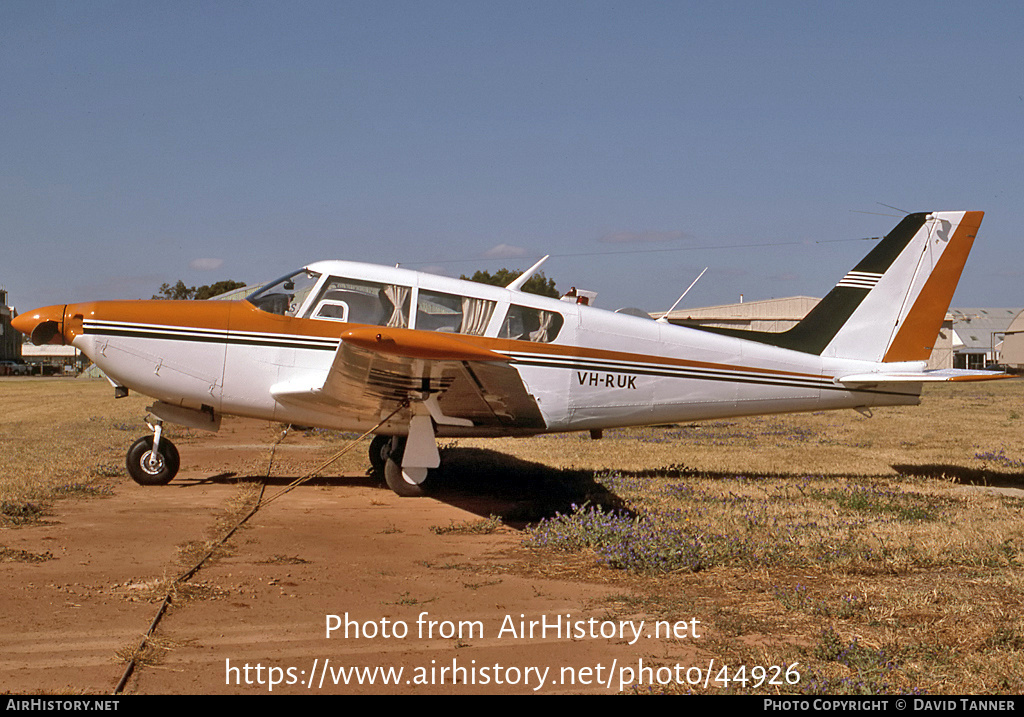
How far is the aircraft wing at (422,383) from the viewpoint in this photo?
6078 millimetres

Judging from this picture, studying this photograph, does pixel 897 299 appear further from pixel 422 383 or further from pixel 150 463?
pixel 150 463

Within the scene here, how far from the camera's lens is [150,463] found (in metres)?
9.00

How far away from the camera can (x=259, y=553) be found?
19.8ft

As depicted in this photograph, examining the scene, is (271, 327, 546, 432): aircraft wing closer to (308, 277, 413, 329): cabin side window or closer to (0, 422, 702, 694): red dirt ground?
(308, 277, 413, 329): cabin side window

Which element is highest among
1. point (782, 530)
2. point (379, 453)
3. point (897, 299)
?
A: point (897, 299)

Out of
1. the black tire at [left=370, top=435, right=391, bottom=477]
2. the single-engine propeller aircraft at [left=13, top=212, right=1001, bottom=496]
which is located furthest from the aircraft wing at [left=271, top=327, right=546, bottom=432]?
the black tire at [left=370, top=435, right=391, bottom=477]

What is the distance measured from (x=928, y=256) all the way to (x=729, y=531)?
16.2 feet

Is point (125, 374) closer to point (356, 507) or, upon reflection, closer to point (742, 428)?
point (356, 507)

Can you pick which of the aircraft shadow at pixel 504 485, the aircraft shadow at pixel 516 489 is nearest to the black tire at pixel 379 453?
the aircraft shadow at pixel 504 485

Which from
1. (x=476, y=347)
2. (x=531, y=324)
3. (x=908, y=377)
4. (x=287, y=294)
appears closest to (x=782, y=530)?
(x=476, y=347)

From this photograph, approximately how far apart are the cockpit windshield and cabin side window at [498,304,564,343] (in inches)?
80.6

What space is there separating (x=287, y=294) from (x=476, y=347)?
2.24 metres

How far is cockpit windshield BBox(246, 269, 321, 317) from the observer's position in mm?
8305

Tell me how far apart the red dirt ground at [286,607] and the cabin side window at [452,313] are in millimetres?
1884
